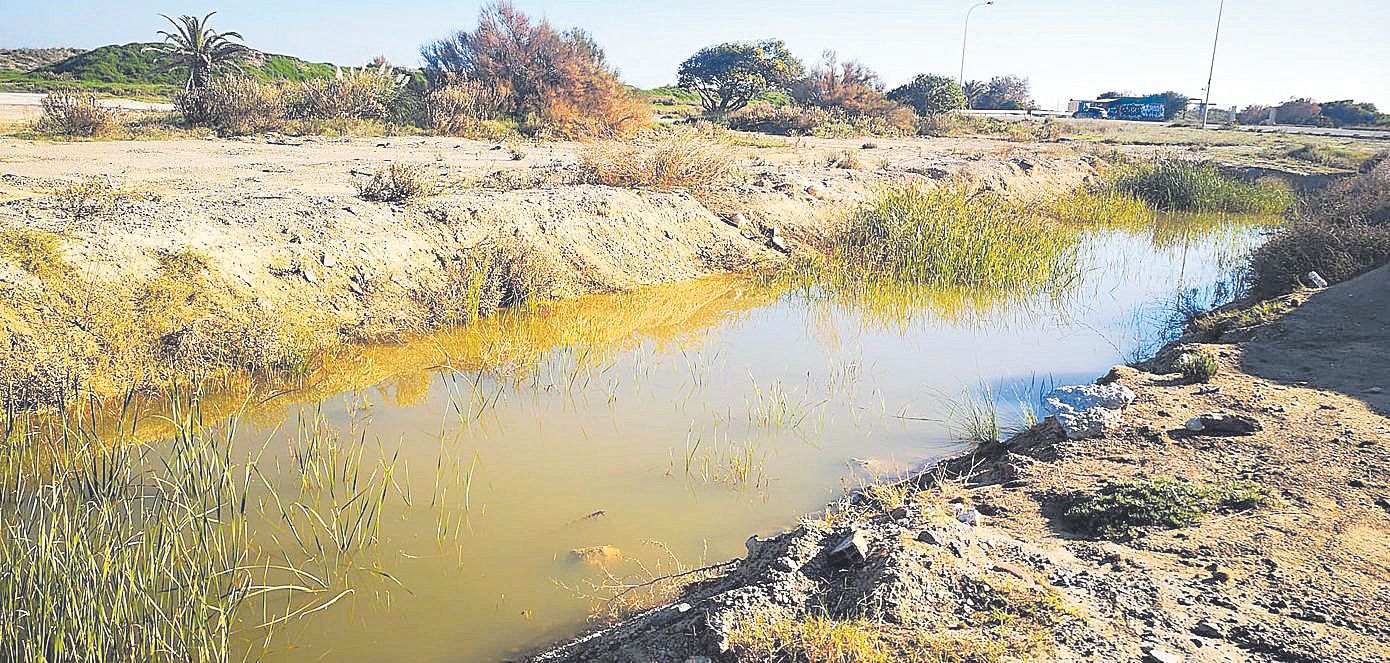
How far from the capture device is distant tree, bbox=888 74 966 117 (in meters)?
43.7

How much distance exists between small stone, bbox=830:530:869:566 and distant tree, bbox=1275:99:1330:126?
62.5 m

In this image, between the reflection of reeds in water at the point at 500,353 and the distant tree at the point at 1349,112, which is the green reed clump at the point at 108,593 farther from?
the distant tree at the point at 1349,112

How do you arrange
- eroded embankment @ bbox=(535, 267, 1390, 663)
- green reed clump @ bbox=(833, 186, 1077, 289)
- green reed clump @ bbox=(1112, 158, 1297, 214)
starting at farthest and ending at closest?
green reed clump @ bbox=(1112, 158, 1297, 214) → green reed clump @ bbox=(833, 186, 1077, 289) → eroded embankment @ bbox=(535, 267, 1390, 663)

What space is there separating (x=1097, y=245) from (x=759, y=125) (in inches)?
737

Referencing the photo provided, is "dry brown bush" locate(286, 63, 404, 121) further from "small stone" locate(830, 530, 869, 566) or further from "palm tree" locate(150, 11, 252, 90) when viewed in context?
"small stone" locate(830, 530, 869, 566)

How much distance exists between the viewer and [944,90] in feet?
146

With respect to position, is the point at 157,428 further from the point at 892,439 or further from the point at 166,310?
the point at 892,439

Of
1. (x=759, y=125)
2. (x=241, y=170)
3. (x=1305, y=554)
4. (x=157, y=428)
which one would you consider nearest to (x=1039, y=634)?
(x=1305, y=554)

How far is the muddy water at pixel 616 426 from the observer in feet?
13.8

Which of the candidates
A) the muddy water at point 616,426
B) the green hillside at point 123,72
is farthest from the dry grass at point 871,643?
the green hillside at point 123,72

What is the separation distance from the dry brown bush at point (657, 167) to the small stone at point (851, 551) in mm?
10191

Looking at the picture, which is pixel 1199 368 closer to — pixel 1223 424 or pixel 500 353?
pixel 1223 424

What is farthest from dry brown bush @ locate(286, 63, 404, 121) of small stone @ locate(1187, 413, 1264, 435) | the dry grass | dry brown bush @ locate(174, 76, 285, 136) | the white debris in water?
the dry grass

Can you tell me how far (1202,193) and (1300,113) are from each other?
45.9 meters
